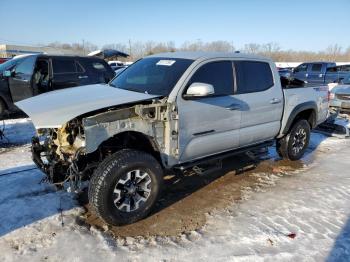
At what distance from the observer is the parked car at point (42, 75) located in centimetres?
882

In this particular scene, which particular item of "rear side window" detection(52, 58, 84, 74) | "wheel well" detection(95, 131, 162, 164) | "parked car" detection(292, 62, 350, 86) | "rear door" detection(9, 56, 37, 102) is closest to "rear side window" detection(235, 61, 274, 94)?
"wheel well" detection(95, 131, 162, 164)

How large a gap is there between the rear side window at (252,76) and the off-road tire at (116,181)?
1783 mm

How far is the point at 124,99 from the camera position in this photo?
382cm

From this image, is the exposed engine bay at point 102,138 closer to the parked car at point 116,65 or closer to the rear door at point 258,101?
the rear door at point 258,101

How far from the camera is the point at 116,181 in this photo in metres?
3.71

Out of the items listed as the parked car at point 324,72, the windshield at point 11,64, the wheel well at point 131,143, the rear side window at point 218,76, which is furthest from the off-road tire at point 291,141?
the parked car at point 324,72

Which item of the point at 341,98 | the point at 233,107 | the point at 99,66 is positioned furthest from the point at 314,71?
the point at 233,107

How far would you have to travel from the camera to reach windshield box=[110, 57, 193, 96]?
427cm

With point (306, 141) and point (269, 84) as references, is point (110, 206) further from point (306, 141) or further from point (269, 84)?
point (306, 141)

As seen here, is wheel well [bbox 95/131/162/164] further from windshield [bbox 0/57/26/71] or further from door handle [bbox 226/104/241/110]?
windshield [bbox 0/57/26/71]

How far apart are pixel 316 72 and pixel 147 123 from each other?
17175 millimetres

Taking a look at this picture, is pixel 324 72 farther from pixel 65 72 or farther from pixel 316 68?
pixel 65 72

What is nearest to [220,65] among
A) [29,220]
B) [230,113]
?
[230,113]

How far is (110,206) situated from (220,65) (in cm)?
238
